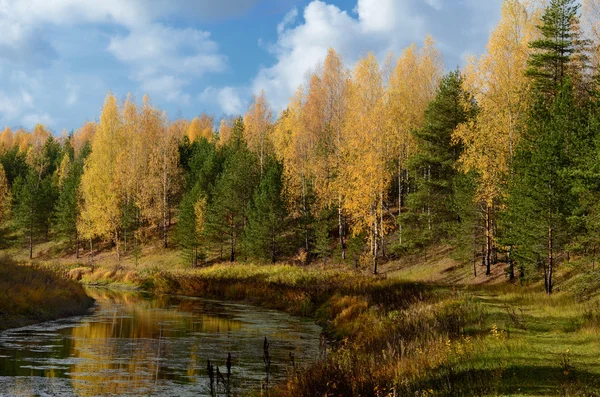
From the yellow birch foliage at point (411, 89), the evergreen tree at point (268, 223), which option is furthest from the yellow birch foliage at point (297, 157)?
the yellow birch foliage at point (411, 89)

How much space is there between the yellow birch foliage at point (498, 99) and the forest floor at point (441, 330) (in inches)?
256

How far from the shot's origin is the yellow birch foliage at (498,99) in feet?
99.5

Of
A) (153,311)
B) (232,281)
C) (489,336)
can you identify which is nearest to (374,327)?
(489,336)

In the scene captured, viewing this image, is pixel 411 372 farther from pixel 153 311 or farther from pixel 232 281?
pixel 232 281

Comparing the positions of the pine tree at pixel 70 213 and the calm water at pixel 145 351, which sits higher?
the pine tree at pixel 70 213

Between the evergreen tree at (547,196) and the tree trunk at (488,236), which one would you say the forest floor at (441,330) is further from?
the evergreen tree at (547,196)

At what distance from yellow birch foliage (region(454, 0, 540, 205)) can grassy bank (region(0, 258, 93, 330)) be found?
72.8 feet

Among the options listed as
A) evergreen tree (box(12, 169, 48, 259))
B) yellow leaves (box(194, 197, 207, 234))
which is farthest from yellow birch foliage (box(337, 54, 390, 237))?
evergreen tree (box(12, 169, 48, 259))

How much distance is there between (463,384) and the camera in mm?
8000

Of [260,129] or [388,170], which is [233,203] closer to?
[260,129]

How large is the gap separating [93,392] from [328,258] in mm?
37626

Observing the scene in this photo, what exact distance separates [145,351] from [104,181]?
1919 inches

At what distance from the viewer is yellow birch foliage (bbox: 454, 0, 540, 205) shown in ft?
99.5

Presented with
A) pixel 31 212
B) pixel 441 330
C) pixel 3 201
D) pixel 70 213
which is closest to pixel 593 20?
pixel 441 330
